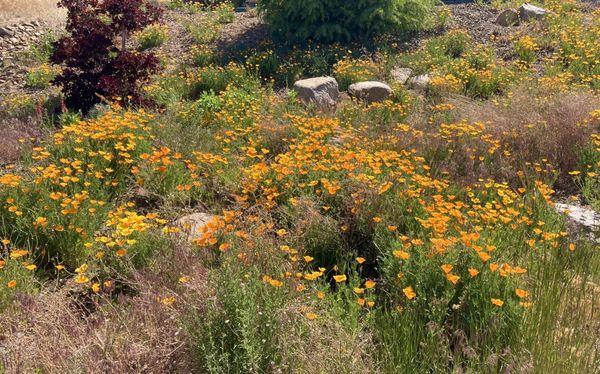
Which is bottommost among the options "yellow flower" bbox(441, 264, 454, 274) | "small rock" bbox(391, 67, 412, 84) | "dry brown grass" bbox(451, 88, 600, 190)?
"small rock" bbox(391, 67, 412, 84)

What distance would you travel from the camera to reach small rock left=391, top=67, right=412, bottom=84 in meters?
10.2

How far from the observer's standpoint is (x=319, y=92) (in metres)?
9.00

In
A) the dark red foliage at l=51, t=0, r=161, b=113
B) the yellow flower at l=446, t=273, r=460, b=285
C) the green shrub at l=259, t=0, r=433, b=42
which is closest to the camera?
the yellow flower at l=446, t=273, r=460, b=285

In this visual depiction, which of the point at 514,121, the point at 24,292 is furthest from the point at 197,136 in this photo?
the point at 514,121

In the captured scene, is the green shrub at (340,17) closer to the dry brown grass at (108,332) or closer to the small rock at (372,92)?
the small rock at (372,92)

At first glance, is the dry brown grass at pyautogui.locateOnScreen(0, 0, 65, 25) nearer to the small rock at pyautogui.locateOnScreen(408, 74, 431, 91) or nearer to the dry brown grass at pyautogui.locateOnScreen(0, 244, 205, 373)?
the small rock at pyautogui.locateOnScreen(408, 74, 431, 91)

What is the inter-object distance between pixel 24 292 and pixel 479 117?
588cm

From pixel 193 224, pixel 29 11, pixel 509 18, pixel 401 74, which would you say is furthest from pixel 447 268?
pixel 29 11

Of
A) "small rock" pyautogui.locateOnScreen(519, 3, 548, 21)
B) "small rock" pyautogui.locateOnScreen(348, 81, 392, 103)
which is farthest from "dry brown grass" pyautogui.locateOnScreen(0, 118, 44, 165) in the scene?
"small rock" pyautogui.locateOnScreen(519, 3, 548, 21)

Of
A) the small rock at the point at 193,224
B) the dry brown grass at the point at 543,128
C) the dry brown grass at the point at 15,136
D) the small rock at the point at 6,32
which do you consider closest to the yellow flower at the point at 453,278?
the small rock at the point at 193,224

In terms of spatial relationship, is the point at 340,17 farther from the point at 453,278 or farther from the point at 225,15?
the point at 453,278

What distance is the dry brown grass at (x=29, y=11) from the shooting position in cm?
1497

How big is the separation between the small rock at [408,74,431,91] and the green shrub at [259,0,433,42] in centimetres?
216

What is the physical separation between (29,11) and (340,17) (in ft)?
A: 30.2
